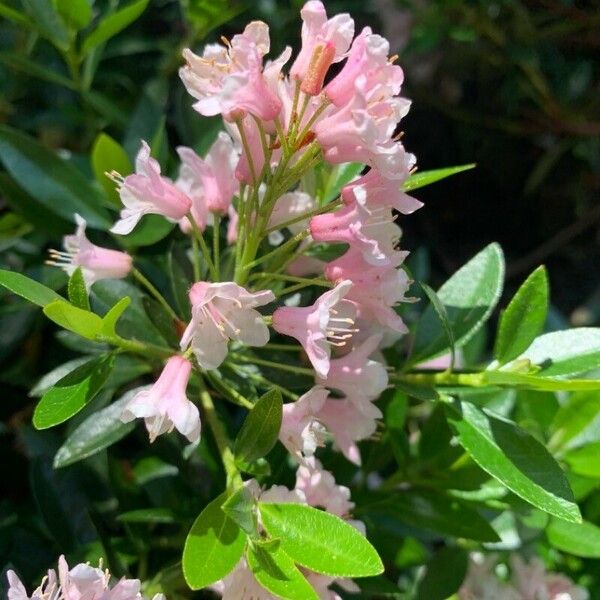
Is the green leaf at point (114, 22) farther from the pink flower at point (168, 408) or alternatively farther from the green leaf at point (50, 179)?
the pink flower at point (168, 408)

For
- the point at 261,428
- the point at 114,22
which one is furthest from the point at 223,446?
the point at 114,22

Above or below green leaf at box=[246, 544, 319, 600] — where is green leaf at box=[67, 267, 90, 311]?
above

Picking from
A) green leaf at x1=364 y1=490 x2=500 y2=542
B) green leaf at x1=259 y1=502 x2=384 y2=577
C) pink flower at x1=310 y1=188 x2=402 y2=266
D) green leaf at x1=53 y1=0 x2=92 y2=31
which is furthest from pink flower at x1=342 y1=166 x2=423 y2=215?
green leaf at x1=53 y1=0 x2=92 y2=31

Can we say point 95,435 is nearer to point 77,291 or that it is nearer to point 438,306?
point 77,291

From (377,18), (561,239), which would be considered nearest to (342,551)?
(377,18)

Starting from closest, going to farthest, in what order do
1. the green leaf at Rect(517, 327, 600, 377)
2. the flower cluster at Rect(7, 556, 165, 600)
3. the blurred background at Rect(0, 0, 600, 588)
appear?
the flower cluster at Rect(7, 556, 165, 600) → the green leaf at Rect(517, 327, 600, 377) → the blurred background at Rect(0, 0, 600, 588)

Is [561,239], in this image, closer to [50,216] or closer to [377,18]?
[377,18]

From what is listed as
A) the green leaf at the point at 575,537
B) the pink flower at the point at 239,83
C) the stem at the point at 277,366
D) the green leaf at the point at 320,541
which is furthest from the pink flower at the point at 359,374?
the green leaf at the point at 575,537

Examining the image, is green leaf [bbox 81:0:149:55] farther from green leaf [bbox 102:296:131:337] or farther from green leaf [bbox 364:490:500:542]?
green leaf [bbox 364:490:500:542]
